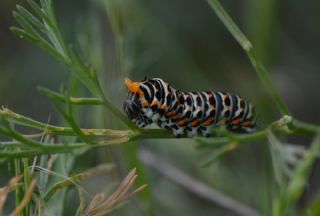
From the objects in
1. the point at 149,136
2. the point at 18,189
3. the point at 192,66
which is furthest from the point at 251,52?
the point at 192,66

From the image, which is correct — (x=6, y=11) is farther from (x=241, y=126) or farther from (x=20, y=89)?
(x=241, y=126)

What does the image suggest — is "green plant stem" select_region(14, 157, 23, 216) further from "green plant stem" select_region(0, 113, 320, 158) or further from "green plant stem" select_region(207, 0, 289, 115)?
"green plant stem" select_region(207, 0, 289, 115)

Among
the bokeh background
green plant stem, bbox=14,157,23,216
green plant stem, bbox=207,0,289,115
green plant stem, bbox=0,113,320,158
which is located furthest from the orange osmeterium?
the bokeh background

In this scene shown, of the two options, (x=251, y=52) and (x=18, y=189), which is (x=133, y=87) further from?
(x=18, y=189)

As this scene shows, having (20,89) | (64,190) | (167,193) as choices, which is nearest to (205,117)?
(64,190)

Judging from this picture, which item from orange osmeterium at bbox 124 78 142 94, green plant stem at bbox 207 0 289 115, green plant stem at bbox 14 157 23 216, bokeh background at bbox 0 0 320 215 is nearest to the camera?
green plant stem at bbox 14 157 23 216

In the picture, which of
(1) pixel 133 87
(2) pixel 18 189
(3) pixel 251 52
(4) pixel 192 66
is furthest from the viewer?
(4) pixel 192 66
